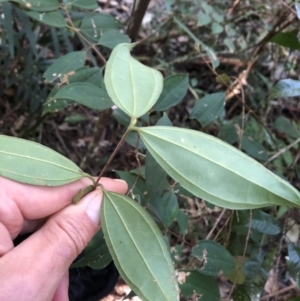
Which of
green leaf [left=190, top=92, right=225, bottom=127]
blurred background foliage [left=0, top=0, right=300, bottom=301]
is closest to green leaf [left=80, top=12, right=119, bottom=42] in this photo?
blurred background foliage [left=0, top=0, right=300, bottom=301]

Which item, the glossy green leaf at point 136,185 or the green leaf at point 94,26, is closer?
the glossy green leaf at point 136,185

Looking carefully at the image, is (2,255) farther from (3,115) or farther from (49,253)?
(3,115)

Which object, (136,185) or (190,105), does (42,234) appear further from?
(190,105)

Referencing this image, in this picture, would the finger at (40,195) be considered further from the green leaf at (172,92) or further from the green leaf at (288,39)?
the green leaf at (288,39)

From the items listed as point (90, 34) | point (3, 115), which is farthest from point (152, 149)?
point (3, 115)

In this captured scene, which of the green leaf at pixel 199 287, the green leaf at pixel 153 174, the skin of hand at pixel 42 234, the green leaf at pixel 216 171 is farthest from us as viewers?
the green leaf at pixel 199 287

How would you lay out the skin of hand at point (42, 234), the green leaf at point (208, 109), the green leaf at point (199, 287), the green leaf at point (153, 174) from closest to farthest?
1. the skin of hand at point (42, 234)
2. the green leaf at point (153, 174)
3. the green leaf at point (199, 287)
4. the green leaf at point (208, 109)

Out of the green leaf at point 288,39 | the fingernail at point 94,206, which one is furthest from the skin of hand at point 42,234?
the green leaf at point 288,39
